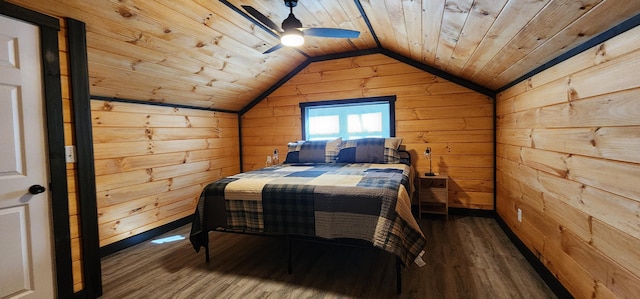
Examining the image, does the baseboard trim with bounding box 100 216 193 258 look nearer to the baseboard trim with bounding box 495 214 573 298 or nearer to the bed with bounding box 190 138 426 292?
the bed with bounding box 190 138 426 292

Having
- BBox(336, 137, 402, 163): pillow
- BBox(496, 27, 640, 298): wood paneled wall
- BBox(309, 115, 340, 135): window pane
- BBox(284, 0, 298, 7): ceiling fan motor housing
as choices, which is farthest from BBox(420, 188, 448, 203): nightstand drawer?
BBox(284, 0, 298, 7): ceiling fan motor housing

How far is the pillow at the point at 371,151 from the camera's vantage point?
11.5 ft

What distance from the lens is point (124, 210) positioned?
2.89 metres

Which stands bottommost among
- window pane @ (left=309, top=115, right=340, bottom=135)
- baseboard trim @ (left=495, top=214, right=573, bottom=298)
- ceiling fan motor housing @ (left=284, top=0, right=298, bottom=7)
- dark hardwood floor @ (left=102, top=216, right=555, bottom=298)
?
dark hardwood floor @ (left=102, top=216, right=555, bottom=298)

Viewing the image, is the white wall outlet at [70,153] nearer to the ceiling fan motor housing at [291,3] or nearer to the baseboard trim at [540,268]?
the ceiling fan motor housing at [291,3]

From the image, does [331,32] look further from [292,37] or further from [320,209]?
[320,209]

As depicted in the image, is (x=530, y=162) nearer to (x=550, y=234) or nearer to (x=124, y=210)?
(x=550, y=234)

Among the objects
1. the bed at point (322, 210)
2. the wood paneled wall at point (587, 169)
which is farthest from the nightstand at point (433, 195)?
the bed at point (322, 210)

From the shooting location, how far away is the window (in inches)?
158

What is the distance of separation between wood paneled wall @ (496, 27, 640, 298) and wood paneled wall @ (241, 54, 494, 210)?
1141 millimetres

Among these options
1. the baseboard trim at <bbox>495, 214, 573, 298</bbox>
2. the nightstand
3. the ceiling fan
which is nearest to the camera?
the baseboard trim at <bbox>495, 214, 573, 298</bbox>

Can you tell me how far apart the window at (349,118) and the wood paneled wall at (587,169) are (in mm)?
1805

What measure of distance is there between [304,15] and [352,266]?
2.28 meters

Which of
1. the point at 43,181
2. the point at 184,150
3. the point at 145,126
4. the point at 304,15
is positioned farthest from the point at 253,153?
the point at 43,181
